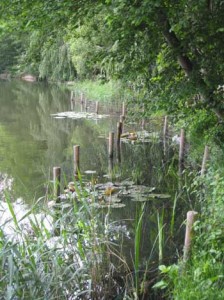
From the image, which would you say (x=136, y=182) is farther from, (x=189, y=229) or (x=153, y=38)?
(x=189, y=229)

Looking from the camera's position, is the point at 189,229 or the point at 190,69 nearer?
the point at 189,229

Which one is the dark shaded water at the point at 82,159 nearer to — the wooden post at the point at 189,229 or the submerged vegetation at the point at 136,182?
the submerged vegetation at the point at 136,182

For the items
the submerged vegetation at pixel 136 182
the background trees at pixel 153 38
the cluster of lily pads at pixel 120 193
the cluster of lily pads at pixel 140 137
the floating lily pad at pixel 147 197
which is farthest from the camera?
the cluster of lily pads at pixel 140 137

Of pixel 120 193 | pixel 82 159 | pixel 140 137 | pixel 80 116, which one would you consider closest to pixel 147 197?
pixel 120 193

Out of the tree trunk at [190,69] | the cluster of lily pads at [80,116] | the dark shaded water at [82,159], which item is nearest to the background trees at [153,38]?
the tree trunk at [190,69]

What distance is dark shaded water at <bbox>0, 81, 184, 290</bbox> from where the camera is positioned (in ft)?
25.8

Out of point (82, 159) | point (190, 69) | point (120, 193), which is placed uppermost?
point (190, 69)

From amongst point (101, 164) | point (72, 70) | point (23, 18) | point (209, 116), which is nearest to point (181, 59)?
point (209, 116)

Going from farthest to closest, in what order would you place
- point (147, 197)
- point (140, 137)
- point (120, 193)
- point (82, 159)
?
1. point (140, 137)
2. point (82, 159)
3. point (120, 193)
4. point (147, 197)

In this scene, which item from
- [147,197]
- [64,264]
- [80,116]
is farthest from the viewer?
[80,116]

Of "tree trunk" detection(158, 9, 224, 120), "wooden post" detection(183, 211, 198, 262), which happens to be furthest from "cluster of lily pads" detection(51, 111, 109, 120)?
"wooden post" detection(183, 211, 198, 262)

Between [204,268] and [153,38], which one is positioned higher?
[153,38]

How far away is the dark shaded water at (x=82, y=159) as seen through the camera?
7.87 metres

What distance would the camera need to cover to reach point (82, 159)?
1299cm
